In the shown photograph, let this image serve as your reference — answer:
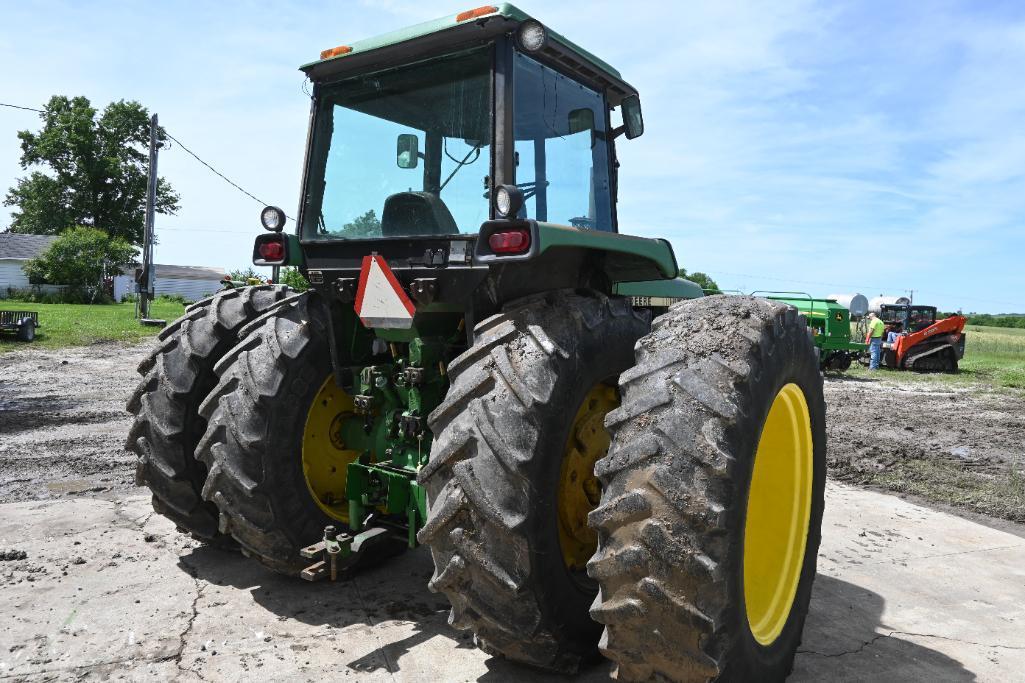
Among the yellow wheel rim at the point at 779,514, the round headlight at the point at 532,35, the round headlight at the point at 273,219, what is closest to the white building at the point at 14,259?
the round headlight at the point at 273,219

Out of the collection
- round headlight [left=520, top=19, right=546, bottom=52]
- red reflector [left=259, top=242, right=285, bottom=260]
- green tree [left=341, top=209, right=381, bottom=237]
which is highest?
round headlight [left=520, top=19, right=546, bottom=52]

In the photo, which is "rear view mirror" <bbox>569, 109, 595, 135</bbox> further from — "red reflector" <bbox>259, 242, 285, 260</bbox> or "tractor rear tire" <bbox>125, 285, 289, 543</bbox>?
"tractor rear tire" <bbox>125, 285, 289, 543</bbox>

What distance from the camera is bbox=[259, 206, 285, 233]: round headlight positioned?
3932 mm

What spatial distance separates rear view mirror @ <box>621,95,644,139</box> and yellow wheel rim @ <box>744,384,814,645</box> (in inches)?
78.7

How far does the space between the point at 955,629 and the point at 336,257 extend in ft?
12.0

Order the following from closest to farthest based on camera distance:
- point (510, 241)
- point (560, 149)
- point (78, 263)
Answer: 1. point (510, 241)
2. point (560, 149)
3. point (78, 263)

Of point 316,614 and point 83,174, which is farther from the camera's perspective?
point 83,174

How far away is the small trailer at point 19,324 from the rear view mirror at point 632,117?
16889 millimetres

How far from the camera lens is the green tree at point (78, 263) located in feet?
144

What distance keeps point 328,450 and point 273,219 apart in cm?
128

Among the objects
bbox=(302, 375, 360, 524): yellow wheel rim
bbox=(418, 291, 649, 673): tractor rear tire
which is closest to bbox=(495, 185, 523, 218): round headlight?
bbox=(418, 291, 649, 673): tractor rear tire

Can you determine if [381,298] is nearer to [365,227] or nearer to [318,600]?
[365,227]

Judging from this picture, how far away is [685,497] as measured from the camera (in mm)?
2277

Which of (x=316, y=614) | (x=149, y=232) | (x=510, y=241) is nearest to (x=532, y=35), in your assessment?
(x=510, y=241)
